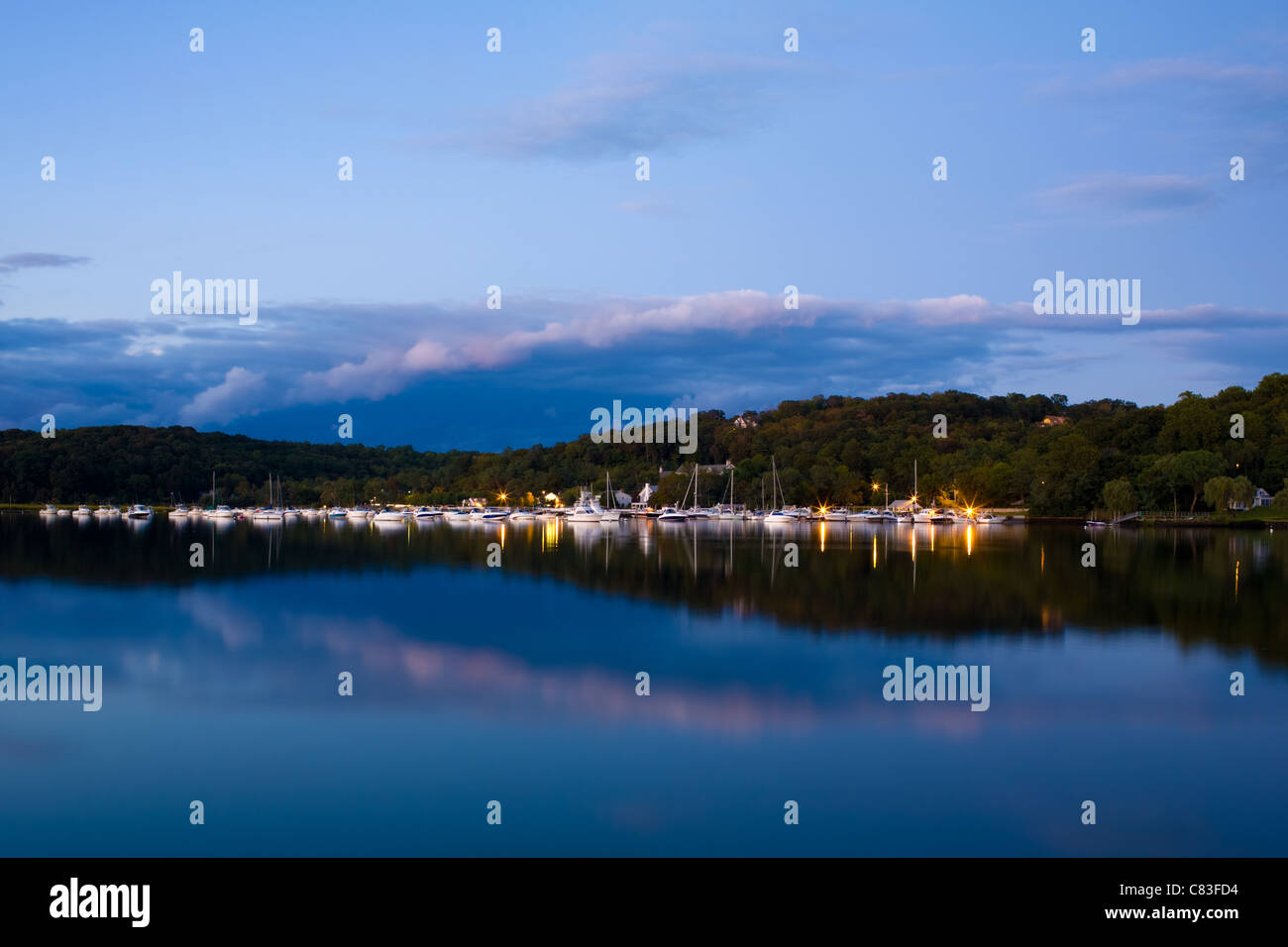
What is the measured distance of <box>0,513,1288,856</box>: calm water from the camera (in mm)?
11938

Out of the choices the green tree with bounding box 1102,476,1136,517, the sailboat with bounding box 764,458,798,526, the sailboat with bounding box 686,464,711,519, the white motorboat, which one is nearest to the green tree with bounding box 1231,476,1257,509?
the green tree with bounding box 1102,476,1136,517

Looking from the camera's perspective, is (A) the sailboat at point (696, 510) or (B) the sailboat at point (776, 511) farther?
(A) the sailboat at point (696, 510)

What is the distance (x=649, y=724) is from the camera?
663 inches

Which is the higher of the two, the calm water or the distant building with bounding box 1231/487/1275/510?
the distant building with bounding box 1231/487/1275/510

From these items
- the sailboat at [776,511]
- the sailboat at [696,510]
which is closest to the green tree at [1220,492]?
the sailboat at [776,511]

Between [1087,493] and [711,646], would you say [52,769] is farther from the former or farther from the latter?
[1087,493]

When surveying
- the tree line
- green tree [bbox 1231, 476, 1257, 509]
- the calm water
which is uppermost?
the tree line

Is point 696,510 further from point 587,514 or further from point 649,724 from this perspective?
point 649,724

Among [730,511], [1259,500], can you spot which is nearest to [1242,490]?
[1259,500]

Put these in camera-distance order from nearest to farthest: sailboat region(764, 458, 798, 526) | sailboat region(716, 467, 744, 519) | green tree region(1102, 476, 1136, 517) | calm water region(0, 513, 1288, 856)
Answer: calm water region(0, 513, 1288, 856), green tree region(1102, 476, 1136, 517), sailboat region(764, 458, 798, 526), sailboat region(716, 467, 744, 519)

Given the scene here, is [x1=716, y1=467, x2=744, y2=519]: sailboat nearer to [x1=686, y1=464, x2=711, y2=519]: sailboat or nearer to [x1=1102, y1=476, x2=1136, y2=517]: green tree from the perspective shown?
[x1=686, y1=464, x2=711, y2=519]: sailboat

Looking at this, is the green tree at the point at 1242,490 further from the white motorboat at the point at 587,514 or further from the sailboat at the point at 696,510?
the white motorboat at the point at 587,514

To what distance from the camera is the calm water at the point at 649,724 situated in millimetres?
11938

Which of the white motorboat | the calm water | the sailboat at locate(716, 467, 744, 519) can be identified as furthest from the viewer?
the sailboat at locate(716, 467, 744, 519)
